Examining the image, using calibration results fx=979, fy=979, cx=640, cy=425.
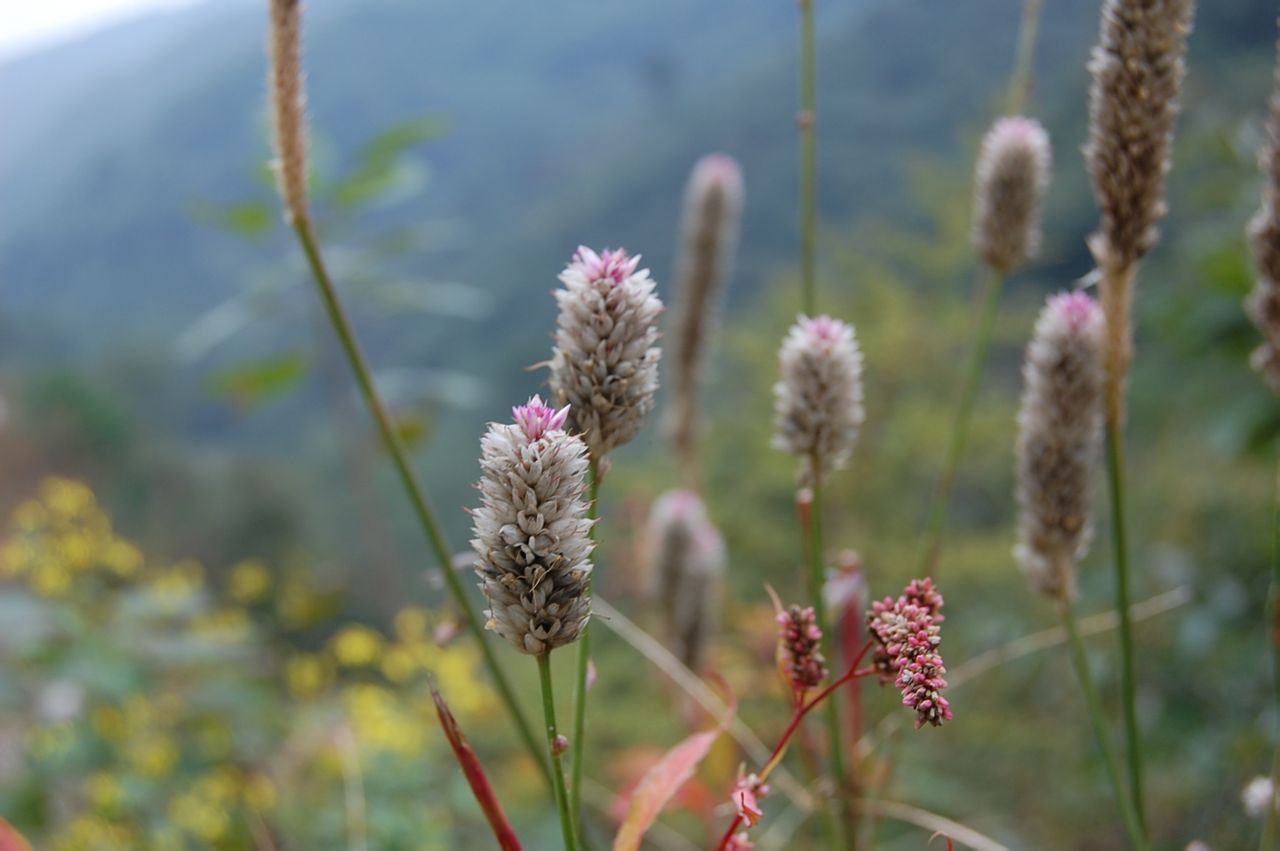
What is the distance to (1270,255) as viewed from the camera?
52 centimetres

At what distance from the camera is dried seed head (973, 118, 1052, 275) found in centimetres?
68

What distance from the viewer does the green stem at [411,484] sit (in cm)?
50

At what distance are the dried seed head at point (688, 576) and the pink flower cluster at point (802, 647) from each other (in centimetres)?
63

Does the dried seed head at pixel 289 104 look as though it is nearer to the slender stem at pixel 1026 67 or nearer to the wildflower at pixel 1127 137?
the wildflower at pixel 1127 137

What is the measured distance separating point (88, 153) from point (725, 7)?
16200mm

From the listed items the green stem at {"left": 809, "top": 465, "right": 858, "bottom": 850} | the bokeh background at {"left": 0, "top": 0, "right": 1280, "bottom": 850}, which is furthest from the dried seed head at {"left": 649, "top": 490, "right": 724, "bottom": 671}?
the green stem at {"left": 809, "top": 465, "right": 858, "bottom": 850}

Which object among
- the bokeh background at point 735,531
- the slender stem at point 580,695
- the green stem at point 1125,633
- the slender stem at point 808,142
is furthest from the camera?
the bokeh background at point 735,531

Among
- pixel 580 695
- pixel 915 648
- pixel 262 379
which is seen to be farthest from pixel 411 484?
pixel 262 379

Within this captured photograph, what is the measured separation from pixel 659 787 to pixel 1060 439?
317 mm

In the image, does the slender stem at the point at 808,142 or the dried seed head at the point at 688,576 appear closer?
the slender stem at the point at 808,142

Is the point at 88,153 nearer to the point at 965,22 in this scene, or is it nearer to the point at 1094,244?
the point at 965,22

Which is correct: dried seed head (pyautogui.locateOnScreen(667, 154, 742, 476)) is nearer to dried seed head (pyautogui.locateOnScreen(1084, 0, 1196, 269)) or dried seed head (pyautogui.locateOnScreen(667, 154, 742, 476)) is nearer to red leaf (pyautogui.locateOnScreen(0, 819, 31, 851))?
dried seed head (pyautogui.locateOnScreen(1084, 0, 1196, 269))

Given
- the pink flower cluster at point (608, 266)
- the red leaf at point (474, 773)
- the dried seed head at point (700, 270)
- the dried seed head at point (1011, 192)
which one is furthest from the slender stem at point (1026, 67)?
the red leaf at point (474, 773)

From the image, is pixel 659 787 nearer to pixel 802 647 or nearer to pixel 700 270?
pixel 802 647
